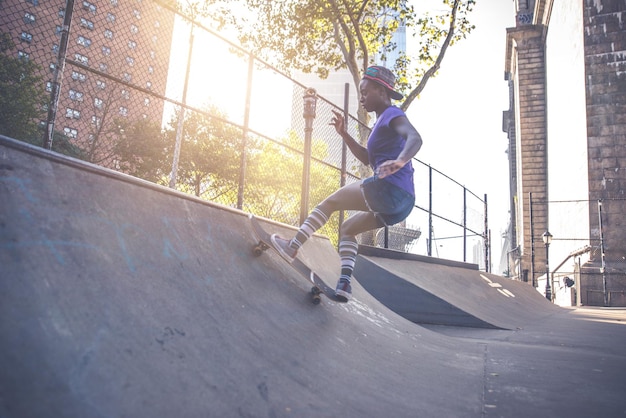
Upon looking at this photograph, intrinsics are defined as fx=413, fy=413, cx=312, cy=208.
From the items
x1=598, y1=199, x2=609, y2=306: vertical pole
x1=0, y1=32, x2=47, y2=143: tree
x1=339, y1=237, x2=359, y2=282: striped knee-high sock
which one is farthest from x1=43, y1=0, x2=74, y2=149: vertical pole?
x1=0, y1=32, x2=47, y2=143: tree

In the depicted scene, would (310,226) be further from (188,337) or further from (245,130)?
(245,130)

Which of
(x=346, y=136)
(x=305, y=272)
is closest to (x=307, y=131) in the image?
(x=346, y=136)

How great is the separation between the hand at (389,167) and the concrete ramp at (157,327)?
1.10 m

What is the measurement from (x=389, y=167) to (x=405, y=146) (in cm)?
22

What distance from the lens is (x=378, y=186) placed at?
10.2ft

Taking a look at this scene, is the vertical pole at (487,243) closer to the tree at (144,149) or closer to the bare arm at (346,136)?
the bare arm at (346,136)

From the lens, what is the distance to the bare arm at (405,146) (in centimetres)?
289

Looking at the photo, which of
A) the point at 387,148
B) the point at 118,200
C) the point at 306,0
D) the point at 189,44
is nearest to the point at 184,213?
the point at 118,200

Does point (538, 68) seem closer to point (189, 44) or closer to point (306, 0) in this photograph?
point (306, 0)

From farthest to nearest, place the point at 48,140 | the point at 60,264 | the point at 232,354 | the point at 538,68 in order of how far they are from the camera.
A: 1. the point at 538,68
2. the point at 48,140
3. the point at 232,354
4. the point at 60,264

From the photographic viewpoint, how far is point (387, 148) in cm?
323

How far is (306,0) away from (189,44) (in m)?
10.3

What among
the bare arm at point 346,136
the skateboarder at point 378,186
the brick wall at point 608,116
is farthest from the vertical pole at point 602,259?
the skateboarder at point 378,186

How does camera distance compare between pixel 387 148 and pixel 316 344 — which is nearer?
pixel 316 344
